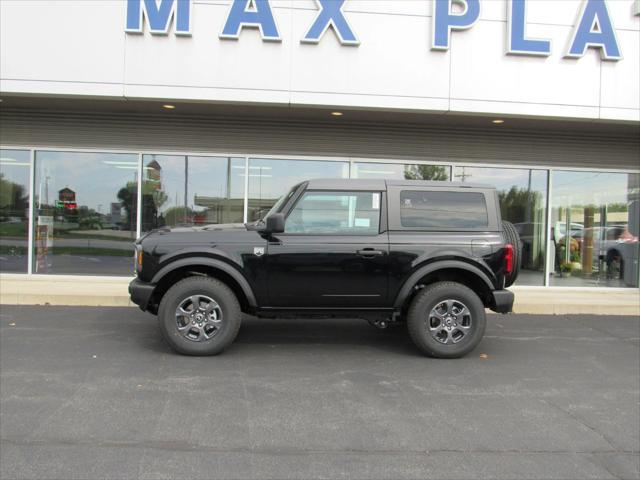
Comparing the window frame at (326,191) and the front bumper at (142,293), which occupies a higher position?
the window frame at (326,191)

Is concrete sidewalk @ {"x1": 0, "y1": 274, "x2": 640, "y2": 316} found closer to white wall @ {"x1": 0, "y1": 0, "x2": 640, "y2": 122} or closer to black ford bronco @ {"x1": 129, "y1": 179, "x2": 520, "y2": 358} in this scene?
black ford bronco @ {"x1": 129, "y1": 179, "x2": 520, "y2": 358}

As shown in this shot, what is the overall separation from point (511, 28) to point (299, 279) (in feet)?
20.0

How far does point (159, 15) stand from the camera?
27.1 ft

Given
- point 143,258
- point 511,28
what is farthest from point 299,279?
point 511,28

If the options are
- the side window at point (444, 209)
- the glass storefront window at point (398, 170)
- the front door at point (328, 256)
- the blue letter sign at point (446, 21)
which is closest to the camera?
the front door at point (328, 256)

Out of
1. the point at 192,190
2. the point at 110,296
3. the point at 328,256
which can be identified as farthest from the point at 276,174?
the point at 328,256

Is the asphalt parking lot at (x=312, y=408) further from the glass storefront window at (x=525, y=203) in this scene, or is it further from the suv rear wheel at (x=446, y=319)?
the glass storefront window at (x=525, y=203)

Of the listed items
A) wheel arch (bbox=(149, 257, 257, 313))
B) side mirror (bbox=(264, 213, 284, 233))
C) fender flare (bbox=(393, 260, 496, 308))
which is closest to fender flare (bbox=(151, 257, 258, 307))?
wheel arch (bbox=(149, 257, 257, 313))

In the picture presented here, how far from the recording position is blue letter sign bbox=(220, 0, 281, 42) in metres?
8.28

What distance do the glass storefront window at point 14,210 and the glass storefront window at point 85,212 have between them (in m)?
0.22

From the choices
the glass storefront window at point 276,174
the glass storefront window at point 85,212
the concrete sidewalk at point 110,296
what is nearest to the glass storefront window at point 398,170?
the glass storefront window at point 276,174

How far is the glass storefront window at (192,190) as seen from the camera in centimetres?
1000

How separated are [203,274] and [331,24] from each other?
5.08 meters

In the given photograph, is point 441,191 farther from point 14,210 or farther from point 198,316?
point 14,210
